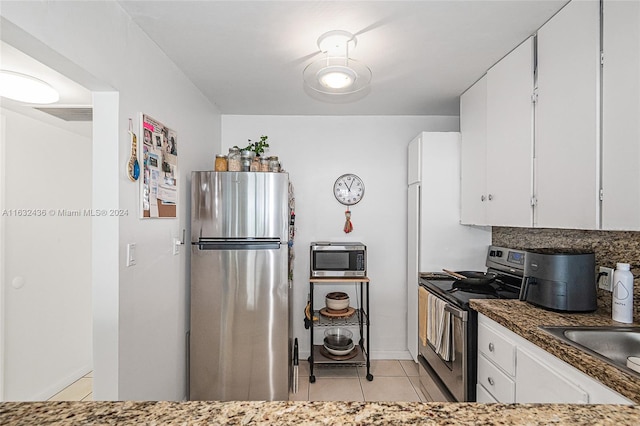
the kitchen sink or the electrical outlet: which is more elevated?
the electrical outlet

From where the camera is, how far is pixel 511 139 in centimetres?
208

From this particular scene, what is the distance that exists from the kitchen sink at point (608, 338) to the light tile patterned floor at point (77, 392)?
10.2ft

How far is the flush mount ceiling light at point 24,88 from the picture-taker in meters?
1.92

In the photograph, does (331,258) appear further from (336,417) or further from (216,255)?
(336,417)

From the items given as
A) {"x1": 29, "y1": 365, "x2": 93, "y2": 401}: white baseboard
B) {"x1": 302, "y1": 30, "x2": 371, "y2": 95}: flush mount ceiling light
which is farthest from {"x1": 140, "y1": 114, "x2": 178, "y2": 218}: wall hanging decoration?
{"x1": 29, "y1": 365, "x2": 93, "y2": 401}: white baseboard

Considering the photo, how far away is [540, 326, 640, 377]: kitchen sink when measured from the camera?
1.39 meters

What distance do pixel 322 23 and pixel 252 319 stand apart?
1.99 m

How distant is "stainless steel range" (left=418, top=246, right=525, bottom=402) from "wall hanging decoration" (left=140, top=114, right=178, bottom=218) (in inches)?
75.4

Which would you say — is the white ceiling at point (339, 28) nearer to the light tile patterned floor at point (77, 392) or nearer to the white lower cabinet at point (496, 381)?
the white lower cabinet at point (496, 381)

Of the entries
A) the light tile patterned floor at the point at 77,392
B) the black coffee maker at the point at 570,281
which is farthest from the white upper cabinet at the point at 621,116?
the light tile patterned floor at the point at 77,392

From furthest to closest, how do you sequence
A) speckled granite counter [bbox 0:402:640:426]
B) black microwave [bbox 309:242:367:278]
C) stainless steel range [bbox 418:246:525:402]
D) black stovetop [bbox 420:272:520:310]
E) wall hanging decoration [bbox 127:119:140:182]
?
black microwave [bbox 309:242:367:278] → black stovetop [bbox 420:272:520:310] → stainless steel range [bbox 418:246:525:402] → wall hanging decoration [bbox 127:119:140:182] → speckled granite counter [bbox 0:402:640:426]

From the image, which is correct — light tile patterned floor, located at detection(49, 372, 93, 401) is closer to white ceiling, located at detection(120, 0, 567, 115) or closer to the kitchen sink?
white ceiling, located at detection(120, 0, 567, 115)

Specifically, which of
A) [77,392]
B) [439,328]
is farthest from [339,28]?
[77,392]

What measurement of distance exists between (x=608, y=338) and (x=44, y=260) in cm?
355
